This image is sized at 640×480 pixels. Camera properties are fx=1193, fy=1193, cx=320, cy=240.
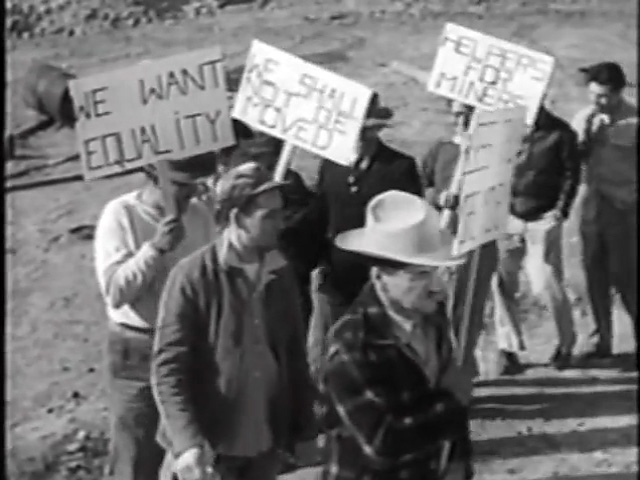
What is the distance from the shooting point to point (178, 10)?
77.0 inches

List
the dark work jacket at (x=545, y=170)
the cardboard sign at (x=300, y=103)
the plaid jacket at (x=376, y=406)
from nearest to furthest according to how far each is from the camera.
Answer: the plaid jacket at (x=376, y=406) → the cardboard sign at (x=300, y=103) → the dark work jacket at (x=545, y=170)

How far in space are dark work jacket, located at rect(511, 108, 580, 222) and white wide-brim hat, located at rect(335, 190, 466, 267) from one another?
0.18 metres

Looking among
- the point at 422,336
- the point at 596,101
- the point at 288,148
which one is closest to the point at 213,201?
the point at 288,148

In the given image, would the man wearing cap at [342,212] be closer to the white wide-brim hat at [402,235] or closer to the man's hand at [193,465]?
the white wide-brim hat at [402,235]

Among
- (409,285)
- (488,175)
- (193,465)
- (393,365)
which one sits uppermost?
(488,175)

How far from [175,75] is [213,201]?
8.4 inches

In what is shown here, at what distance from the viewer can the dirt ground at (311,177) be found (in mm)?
1910

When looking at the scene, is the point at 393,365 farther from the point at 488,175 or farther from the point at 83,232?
the point at 83,232

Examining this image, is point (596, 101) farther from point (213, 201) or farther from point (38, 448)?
point (38, 448)

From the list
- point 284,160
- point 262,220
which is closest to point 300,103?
point 284,160

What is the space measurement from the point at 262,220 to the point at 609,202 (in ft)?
2.10

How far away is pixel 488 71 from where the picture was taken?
2.04 m

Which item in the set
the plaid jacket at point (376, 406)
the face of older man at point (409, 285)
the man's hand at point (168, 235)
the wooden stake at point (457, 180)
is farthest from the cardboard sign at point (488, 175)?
the man's hand at point (168, 235)

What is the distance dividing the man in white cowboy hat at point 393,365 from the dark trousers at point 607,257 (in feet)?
1.07
